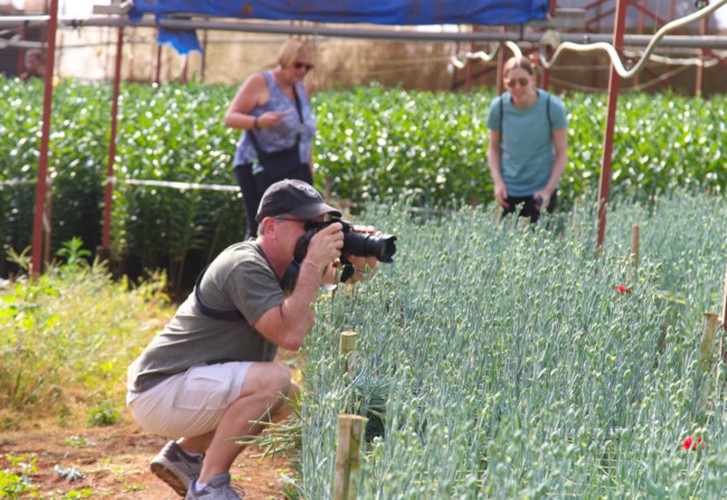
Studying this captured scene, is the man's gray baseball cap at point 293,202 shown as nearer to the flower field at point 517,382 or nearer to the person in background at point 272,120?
the flower field at point 517,382

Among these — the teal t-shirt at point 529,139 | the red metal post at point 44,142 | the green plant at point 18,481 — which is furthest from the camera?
the red metal post at point 44,142

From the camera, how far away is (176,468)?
12.0 feet

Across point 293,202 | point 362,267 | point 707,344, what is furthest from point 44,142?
point 707,344

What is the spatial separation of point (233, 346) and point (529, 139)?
10.3 ft

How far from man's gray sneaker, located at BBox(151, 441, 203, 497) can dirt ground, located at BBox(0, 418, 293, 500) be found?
0.74 ft

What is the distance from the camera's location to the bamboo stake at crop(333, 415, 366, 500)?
2.08 m

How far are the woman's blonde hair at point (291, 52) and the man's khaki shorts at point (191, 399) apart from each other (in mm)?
2789

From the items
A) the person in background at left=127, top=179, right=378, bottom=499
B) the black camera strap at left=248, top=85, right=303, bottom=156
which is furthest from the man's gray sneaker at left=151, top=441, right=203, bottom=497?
the black camera strap at left=248, top=85, right=303, bottom=156

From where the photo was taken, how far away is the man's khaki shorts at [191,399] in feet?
11.3

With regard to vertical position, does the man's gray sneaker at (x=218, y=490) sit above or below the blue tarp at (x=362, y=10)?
below

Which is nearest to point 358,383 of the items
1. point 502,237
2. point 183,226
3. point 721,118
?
point 502,237

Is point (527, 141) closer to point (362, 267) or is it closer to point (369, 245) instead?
point (362, 267)

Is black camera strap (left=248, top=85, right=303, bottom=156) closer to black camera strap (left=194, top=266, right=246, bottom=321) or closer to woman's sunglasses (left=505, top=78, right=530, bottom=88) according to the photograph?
woman's sunglasses (left=505, top=78, right=530, bottom=88)

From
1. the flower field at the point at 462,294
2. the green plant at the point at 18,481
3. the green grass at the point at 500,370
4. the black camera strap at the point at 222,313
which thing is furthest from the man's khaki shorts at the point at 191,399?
the green plant at the point at 18,481
